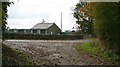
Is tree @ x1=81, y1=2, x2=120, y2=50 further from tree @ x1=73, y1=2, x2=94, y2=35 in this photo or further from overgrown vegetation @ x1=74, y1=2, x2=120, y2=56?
tree @ x1=73, y1=2, x2=94, y2=35

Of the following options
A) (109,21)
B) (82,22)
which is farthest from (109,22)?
(82,22)

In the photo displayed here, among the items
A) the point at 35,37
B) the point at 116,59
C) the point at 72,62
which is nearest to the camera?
the point at 72,62

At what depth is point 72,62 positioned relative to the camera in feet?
44.4

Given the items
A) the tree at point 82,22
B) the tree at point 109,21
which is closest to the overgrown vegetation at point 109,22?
the tree at point 109,21

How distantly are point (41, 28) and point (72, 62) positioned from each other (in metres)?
39.4

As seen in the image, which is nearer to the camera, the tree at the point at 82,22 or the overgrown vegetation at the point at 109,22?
the overgrown vegetation at the point at 109,22

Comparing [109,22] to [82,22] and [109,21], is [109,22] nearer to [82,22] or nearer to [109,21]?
[109,21]

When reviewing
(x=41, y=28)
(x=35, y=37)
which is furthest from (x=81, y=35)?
(x=41, y=28)

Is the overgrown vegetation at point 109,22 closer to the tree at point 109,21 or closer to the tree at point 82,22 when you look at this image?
the tree at point 109,21

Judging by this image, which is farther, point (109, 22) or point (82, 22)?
point (82, 22)

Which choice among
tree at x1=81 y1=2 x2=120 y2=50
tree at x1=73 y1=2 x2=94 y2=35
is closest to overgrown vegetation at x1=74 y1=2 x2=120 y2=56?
tree at x1=81 y1=2 x2=120 y2=50

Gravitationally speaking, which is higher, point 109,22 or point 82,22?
point 82,22

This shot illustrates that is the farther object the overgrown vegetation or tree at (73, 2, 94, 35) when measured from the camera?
tree at (73, 2, 94, 35)

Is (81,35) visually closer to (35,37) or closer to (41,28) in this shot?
(35,37)
